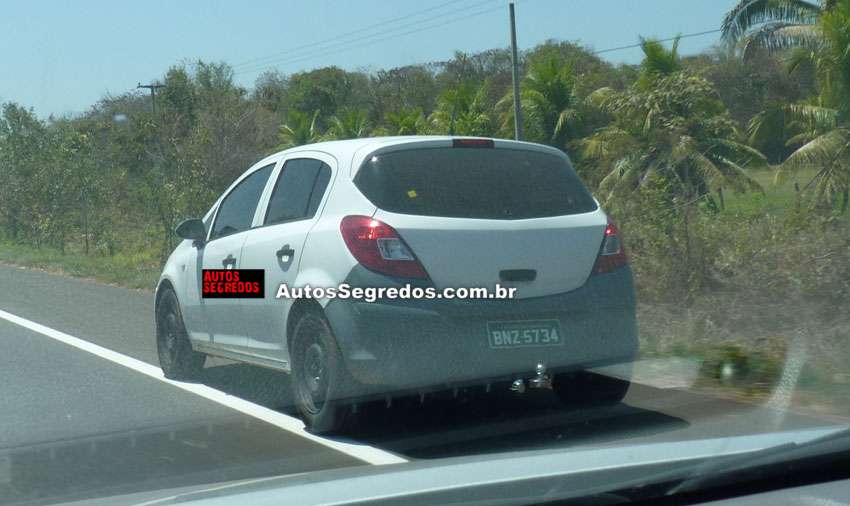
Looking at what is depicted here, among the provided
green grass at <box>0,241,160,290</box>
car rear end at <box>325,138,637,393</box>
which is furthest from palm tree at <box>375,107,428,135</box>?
car rear end at <box>325,138,637,393</box>

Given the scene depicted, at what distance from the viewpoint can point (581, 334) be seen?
6234mm

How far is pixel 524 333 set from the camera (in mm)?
6117

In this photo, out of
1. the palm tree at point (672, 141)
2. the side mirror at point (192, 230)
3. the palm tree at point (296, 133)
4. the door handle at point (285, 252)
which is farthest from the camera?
the palm tree at point (296, 133)

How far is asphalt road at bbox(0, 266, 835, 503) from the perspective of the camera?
569 cm

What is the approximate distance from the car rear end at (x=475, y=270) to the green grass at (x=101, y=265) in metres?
10.3

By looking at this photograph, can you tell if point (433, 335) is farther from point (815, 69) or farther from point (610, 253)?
point (815, 69)

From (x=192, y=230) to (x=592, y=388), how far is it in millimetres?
3175

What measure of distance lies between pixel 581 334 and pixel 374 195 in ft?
4.65

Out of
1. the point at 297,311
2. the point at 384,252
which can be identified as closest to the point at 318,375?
the point at 297,311

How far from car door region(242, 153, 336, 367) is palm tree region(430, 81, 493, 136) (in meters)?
28.4

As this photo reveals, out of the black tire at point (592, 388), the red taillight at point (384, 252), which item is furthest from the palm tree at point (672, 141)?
the red taillight at point (384, 252)

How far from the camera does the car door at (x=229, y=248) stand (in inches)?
293

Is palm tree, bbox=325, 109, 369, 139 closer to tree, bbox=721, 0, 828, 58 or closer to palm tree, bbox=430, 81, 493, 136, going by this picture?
palm tree, bbox=430, 81, 493, 136

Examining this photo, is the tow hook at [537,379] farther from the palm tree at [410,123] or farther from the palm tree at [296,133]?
the palm tree at [296,133]
